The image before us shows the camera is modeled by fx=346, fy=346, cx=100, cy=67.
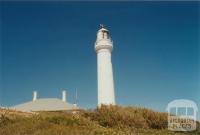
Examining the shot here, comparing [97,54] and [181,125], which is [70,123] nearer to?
[181,125]

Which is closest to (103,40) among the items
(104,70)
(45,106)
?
(104,70)

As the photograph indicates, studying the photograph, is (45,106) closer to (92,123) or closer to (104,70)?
(104,70)

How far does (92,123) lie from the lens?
14641 millimetres

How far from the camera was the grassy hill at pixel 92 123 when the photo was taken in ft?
37.8

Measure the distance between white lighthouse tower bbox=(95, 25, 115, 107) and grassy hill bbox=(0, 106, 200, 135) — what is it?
1089cm

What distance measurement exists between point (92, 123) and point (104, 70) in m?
15.5

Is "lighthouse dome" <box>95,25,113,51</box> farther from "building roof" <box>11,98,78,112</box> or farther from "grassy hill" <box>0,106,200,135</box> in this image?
"grassy hill" <box>0,106,200,135</box>

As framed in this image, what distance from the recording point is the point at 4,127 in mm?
12148

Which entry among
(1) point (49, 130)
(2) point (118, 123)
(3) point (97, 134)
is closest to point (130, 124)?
(2) point (118, 123)

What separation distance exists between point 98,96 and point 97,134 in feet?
59.8

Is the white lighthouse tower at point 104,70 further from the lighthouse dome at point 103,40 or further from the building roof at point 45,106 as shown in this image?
the building roof at point 45,106

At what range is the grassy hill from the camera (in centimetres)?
1151

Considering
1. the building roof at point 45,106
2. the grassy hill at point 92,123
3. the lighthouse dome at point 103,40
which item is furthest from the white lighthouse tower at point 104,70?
the grassy hill at point 92,123

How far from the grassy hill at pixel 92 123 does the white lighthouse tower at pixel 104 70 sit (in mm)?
10889
